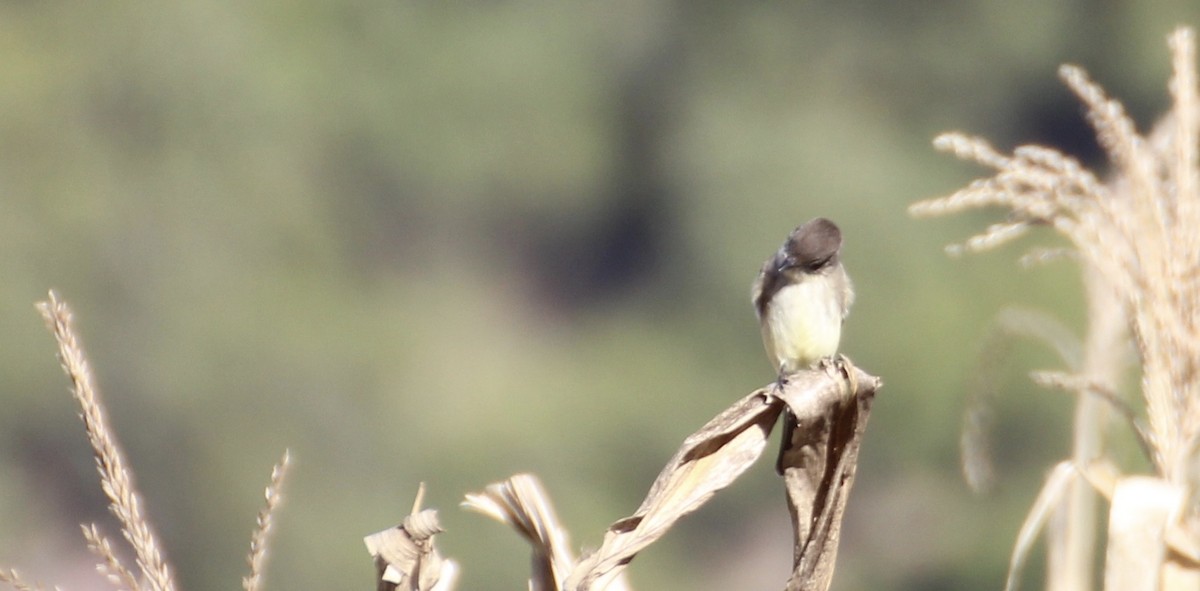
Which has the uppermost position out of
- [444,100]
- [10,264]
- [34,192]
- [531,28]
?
[531,28]

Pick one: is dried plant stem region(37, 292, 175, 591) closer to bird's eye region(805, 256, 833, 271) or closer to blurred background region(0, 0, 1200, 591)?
bird's eye region(805, 256, 833, 271)

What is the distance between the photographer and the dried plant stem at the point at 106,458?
127cm

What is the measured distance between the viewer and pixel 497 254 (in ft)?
59.0

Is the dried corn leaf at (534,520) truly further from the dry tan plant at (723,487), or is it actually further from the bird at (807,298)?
the bird at (807,298)

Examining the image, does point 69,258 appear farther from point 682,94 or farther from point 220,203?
point 682,94

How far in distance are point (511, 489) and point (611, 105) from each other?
16441 millimetres

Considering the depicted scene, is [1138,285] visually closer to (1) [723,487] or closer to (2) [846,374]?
(2) [846,374]

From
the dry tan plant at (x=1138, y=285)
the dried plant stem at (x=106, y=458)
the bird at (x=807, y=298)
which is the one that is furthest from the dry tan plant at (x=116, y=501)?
the bird at (x=807, y=298)

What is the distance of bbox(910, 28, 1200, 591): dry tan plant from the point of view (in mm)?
1884

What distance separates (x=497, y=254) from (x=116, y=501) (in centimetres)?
1668

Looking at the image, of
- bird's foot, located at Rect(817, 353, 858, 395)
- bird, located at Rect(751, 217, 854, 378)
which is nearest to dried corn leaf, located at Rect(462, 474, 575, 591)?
bird's foot, located at Rect(817, 353, 858, 395)

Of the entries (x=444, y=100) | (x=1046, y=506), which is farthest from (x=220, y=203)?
(x=1046, y=506)

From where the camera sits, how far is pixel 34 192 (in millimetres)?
13914

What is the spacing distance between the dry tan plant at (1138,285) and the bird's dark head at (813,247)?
2.87 ft
